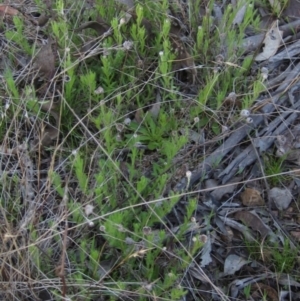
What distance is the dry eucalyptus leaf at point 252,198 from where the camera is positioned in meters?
2.62

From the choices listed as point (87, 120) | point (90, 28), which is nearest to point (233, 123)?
point (87, 120)

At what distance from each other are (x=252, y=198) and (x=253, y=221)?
0.32 feet

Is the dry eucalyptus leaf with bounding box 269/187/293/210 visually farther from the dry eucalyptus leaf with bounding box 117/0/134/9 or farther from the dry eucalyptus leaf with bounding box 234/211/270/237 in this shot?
the dry eucalyptus leaf with bounding box 117/0/134/9

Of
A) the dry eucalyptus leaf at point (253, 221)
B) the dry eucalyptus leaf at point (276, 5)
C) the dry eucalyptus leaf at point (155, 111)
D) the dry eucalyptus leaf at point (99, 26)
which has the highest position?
the dry eucalyptus leaf at point (276, 5)

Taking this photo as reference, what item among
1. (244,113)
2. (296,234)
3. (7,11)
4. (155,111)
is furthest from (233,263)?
(7,11)

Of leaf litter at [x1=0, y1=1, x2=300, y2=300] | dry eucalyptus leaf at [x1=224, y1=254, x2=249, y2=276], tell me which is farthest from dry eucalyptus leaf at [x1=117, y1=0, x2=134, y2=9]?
dry eucalyptus leaf at [x1=224, y1=254, x2=249, y2=276]

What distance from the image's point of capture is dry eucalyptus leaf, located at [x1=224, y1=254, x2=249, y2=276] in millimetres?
2496

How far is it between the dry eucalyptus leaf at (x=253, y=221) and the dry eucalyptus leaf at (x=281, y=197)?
0.11 m

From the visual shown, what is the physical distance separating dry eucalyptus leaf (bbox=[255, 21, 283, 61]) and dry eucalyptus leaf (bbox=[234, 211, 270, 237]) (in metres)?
0.74

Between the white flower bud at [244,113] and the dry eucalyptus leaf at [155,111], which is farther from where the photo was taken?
the dry eucalyptus leaf at [155,111]

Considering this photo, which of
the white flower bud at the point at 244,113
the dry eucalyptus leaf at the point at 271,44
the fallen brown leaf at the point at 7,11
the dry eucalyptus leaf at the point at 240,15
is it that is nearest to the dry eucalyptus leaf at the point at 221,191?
the white flower bud at the point at 244,113

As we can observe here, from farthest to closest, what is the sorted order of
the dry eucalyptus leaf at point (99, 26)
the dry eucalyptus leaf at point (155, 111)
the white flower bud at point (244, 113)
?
the dry eucalyptus leaf at point (99, 26) < the dry eucalyptus leaf at point (155, 111) < the white flower bud at point (244, 113)

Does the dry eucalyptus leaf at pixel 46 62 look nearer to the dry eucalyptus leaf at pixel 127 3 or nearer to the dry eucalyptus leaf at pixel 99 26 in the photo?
the dry eucalyptus leaf at pixel 99 26

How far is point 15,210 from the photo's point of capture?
250cm
